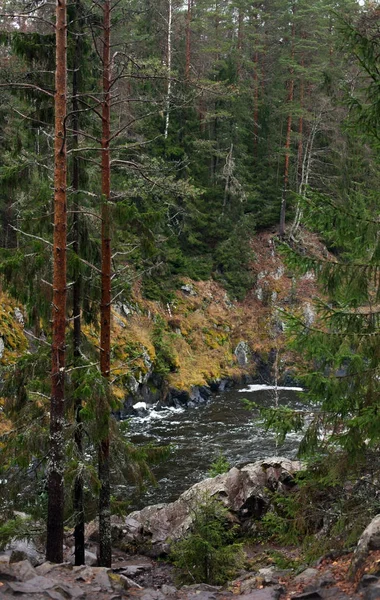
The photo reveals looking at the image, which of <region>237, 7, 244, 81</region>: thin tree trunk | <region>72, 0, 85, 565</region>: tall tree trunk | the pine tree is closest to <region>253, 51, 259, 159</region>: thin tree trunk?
<region>237, 7, 244, 81</region>: thin tree trunk

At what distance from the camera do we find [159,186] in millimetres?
9469

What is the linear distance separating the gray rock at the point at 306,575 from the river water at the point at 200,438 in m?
7.14

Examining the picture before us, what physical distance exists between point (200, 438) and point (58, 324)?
42.7ft

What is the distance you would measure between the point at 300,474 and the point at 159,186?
541cm

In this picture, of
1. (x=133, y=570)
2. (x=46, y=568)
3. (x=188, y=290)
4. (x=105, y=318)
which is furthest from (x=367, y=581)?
(x=188, y=290)

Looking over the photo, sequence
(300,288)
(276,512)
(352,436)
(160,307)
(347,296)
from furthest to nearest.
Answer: (300,288) < (160,307) < (276,512) < (347,296) < (352,436)

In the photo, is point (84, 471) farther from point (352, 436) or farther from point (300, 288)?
point (300, 288)

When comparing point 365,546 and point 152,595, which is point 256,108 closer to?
point 365,546

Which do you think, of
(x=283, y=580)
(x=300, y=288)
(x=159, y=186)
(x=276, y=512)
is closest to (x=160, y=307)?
(x=300, y=288)

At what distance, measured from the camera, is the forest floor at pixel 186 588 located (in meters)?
6.01

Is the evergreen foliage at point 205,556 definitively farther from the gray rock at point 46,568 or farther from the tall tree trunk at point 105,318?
the gray rock at point 46,568

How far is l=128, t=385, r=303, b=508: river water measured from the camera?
1605 centimetres

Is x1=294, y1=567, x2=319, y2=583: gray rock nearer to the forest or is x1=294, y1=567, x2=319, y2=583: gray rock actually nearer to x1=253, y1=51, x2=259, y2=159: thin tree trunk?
the forest

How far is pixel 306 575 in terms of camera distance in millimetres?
7242
